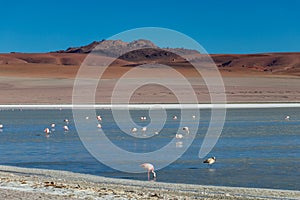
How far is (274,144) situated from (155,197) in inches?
354

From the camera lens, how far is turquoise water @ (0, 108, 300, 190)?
1150cm

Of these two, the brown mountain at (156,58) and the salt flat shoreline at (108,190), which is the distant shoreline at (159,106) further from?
the brown mountain at (156,58)

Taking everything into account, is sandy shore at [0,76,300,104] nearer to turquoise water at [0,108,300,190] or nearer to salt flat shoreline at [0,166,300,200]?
turquoise water at [0,108,300,190]

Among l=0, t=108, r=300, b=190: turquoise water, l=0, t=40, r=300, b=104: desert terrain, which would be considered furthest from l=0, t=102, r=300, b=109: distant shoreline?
l=0, t=108, r=300, b=190: turquoise water

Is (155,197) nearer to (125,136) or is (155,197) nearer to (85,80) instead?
(125,136)

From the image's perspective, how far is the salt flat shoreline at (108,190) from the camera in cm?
890

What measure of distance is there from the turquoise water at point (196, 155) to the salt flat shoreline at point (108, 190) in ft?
2.19

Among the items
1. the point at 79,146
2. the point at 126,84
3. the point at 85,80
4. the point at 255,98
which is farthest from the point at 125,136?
the point at 85,80

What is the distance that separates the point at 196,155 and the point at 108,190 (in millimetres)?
5642

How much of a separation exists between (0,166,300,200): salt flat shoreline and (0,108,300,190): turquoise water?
0.67 metres

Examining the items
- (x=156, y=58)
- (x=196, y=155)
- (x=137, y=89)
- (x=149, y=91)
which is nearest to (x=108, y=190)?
(x=196, y=155)

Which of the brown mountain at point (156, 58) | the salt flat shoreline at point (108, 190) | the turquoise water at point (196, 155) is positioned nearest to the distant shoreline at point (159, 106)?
the turquoise water at point (196, 155)

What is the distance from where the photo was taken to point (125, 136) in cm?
2027

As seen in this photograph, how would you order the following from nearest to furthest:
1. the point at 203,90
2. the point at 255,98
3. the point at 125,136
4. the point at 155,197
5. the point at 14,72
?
1. the point at 155,197
2. the point at 125,136
3. the point at 255,98
4. the point at 203,90
5. the point at 14,72
